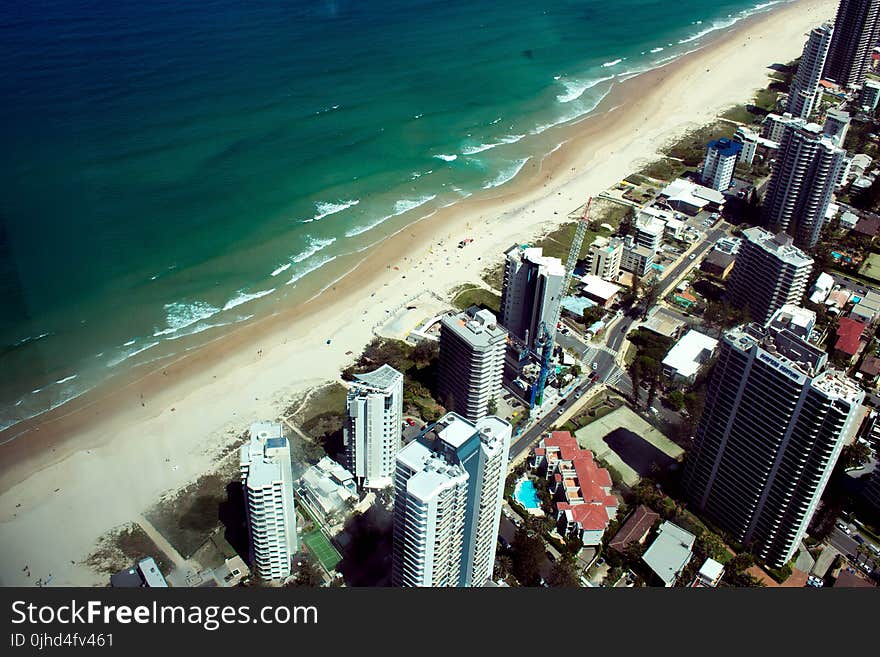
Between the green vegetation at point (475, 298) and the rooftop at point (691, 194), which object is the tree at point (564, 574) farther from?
the rooftop at point (691, 194)

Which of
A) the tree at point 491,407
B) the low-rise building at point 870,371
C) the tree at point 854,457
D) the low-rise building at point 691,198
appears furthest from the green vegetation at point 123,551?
the low-rise building at point 691,198

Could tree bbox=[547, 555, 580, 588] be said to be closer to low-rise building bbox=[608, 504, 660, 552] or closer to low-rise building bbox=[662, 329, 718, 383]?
low-rise building bbox=[608, 504, 660, 552]

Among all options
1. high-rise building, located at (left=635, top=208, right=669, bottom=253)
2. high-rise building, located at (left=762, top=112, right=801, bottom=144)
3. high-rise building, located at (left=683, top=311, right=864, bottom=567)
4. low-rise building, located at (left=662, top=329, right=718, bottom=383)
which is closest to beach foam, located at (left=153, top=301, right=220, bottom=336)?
low-rise building, located at (left=662, top=329, right=718, bottom=383)

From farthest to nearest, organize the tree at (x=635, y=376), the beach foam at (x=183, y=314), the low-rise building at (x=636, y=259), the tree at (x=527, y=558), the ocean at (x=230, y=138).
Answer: the low-rise building at (x=636, y=259)
the ocean at (x=230, y=138)
the beach foam at (x=183, y=314)
the tree at (x=635, y=376)
the tree at (x=527, y=558)

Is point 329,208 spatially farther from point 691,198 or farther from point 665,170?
point 665,170

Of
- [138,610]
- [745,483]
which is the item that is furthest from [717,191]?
[138,610]

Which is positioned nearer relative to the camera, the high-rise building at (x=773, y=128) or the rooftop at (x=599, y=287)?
the rooftop at (x=599, y=287)
